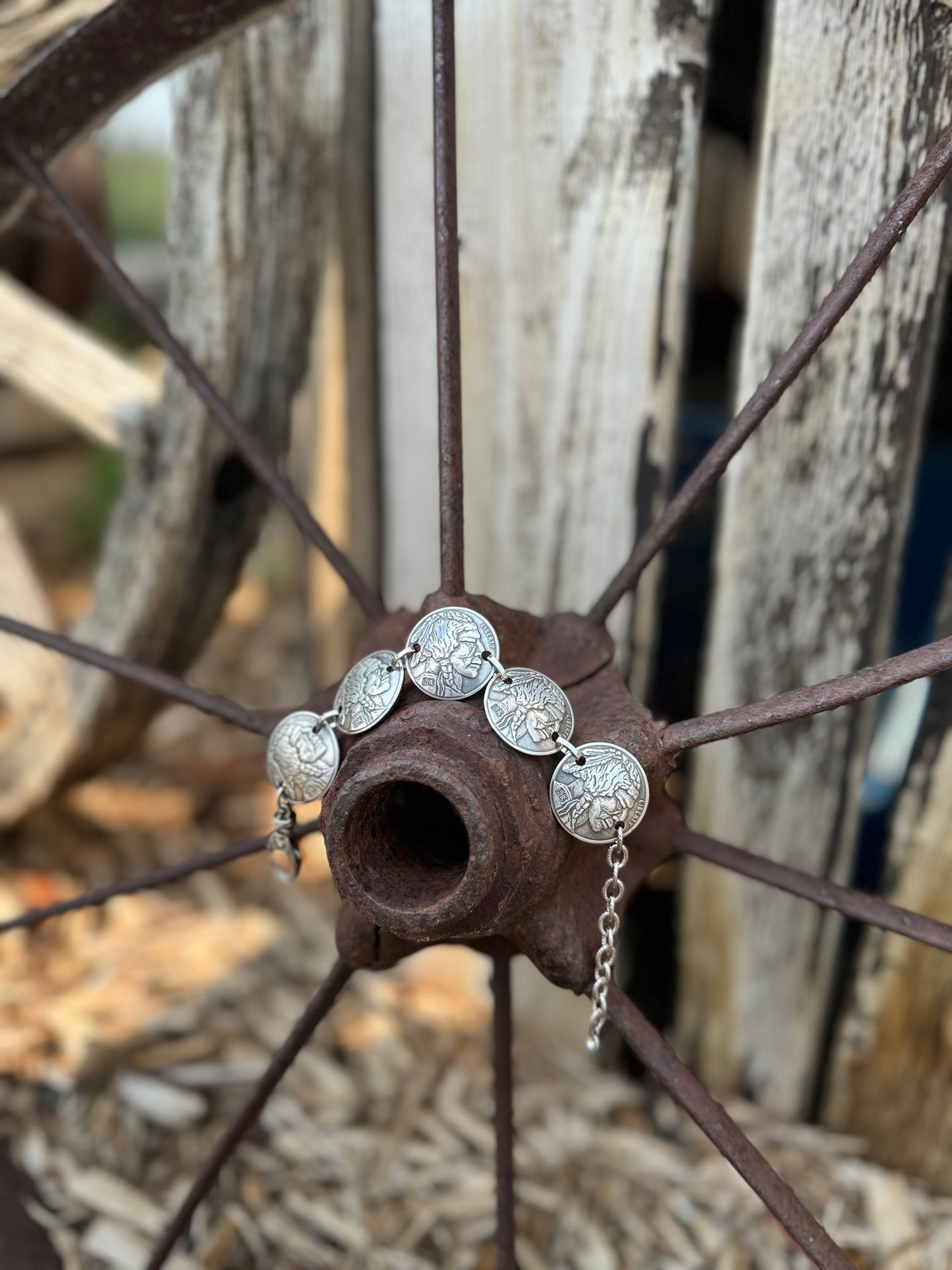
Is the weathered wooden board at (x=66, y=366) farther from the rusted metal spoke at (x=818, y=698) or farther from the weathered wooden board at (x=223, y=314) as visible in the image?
the rusted metal spoke at (x=818, y=698)

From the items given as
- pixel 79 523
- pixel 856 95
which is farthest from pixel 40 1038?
pixel 79 523

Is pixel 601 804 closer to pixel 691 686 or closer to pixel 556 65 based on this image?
pixel 556 65

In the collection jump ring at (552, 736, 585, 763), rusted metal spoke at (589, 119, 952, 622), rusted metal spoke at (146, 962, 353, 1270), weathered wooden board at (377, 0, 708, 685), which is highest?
weathered wooden board at (377, 0, 708, 685)

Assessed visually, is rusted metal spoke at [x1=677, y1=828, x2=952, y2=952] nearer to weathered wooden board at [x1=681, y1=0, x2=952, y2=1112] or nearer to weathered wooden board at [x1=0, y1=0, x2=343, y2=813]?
weathered wooden board at [x1=681, y1=0, x2=952, y2=1112]

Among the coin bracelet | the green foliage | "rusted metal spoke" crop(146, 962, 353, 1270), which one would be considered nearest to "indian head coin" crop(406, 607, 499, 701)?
the coin bracelet

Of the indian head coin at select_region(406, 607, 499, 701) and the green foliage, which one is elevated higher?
the green foliage

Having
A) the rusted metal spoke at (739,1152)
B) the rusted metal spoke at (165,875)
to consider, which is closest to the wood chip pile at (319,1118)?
the rusted metal spoke at (165,875)
